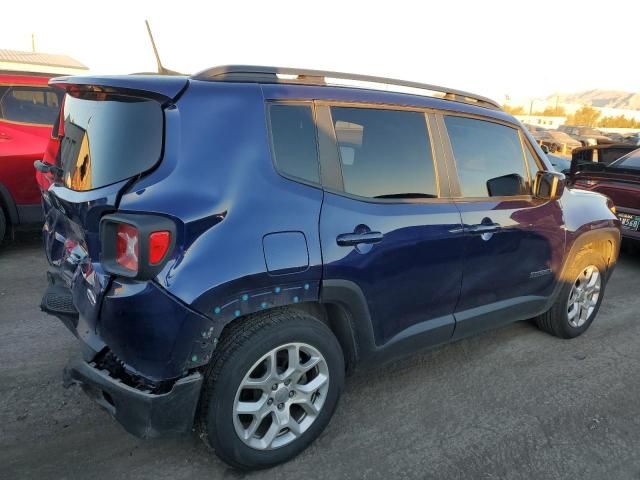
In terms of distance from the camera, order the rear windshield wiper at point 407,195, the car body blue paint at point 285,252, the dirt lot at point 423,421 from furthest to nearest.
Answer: the rear windshield wiper at point 407,195
the dirt lot at point 423,421
the car body blue paint at point 285,252

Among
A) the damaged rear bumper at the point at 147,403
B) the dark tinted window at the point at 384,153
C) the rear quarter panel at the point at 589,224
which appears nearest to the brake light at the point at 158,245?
the damaged rear bumper at the point at 147,403

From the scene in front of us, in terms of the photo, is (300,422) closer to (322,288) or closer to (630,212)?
(322,288)

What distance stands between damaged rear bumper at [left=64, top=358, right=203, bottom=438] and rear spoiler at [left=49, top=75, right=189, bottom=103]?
1.22 m

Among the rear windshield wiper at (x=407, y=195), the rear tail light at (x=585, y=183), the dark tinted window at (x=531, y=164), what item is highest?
the dark tinted window at (x=531, y=164)

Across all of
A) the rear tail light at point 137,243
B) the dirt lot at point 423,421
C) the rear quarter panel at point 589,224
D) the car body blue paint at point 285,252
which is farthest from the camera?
the rear quarter panel at point 589,224

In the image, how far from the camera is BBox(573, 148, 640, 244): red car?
20.1 ft

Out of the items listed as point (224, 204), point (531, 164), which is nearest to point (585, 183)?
point (531, 164)

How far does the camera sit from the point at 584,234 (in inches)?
151

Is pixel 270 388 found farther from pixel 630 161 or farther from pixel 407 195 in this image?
pixel 630 161

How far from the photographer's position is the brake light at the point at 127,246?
1986 mm

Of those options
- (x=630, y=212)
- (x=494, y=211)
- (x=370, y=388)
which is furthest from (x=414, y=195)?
(x=630, y=212)

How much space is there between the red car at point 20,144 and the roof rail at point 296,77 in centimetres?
420

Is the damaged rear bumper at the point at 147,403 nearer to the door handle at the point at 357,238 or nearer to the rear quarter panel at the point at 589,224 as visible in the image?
the door handle at the point at 357,238

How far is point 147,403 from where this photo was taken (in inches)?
80.5
